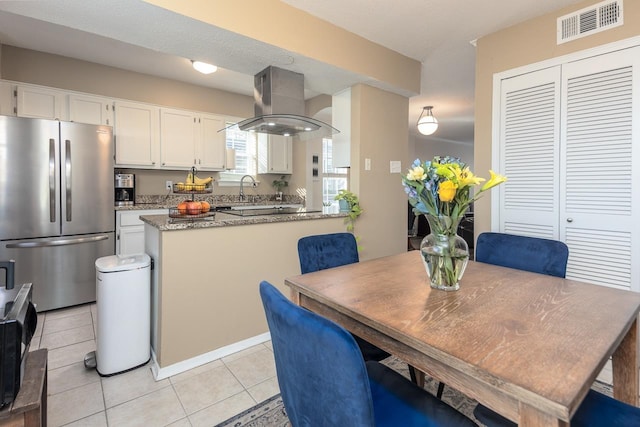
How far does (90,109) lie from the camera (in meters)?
3.60

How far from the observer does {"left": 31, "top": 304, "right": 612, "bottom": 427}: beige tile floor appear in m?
1.63

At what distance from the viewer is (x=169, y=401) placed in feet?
5.76

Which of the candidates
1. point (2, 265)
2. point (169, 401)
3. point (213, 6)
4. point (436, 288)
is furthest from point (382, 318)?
point (213, 6)

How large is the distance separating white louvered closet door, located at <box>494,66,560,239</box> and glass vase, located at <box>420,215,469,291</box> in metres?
1.64

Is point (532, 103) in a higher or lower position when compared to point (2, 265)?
higher

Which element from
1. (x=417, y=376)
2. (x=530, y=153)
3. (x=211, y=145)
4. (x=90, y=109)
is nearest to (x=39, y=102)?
(x=90, y=109)

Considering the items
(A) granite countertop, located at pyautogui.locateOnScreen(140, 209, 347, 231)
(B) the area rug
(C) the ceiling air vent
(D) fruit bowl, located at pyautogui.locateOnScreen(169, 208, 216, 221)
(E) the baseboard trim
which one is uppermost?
(C) the ceiling air vent

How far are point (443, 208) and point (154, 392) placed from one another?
192cm

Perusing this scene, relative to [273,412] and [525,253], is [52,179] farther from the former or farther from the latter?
[525,253]

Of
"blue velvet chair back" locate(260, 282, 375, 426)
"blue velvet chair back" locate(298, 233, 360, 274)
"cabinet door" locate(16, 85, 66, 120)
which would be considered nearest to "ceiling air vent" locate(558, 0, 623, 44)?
"blue velvet chair back" locate(298, 233, 360, 274)

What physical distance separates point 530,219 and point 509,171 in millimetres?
430

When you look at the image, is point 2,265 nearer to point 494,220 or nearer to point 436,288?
point 436,288

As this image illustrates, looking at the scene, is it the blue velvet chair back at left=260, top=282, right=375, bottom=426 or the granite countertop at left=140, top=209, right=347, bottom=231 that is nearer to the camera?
the blue velvet chair back at left=260, top=282, right=375, bottom=426

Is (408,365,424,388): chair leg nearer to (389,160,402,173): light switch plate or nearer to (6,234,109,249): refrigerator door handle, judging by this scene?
(389,160,402,173): light switch plate
